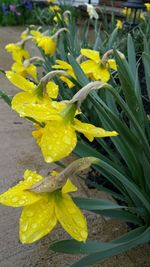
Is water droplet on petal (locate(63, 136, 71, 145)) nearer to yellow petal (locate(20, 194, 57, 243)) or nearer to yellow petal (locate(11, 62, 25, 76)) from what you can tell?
yellow petal (locate(20, 194, 57, 243))

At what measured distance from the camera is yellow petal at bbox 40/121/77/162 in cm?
66

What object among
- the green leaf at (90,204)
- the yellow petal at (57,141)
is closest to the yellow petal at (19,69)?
the green leaf at (90,204)

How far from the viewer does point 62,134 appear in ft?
2.23

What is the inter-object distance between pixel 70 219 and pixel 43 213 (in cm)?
5

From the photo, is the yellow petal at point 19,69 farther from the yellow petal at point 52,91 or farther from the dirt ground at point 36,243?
the yellow petal at point 52,91

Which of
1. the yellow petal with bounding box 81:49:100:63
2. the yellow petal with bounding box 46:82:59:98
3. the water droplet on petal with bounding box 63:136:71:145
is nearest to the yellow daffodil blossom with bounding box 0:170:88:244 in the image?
the water droplet on petal with bounding box 63:136:71:145

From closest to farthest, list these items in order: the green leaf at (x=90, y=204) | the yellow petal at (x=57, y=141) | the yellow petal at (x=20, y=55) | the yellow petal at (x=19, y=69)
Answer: the yellow petal at (x=57, y=141) < the green leaf at (x=90, y=204) < the yellow petal at (x=19, y=69) < the yellow petal at (x=20, y=55)

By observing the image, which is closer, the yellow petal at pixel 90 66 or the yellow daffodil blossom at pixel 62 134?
the yellow daffodil blossom at pixel 62 134

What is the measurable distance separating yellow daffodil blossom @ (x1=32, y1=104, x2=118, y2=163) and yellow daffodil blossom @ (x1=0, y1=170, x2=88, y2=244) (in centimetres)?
9

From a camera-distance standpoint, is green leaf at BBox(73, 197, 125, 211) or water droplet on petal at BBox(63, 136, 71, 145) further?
green leaf at BBox(73, 197, 125, 211)

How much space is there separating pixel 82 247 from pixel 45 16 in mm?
6556

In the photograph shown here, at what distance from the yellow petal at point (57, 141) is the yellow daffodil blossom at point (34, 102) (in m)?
0.02

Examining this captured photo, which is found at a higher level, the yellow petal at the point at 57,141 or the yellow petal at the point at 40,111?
the yellow petal at the point at 40,111

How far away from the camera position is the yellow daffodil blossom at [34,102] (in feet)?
2.21
